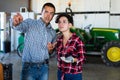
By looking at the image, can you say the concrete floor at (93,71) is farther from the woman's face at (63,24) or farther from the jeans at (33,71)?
the woman's face at (63,24)

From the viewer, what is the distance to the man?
9.36 feet

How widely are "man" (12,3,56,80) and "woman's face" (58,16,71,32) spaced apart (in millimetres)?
141

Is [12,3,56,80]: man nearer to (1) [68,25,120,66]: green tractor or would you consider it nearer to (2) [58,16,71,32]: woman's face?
(2) [58,16,71,32]: woman's face

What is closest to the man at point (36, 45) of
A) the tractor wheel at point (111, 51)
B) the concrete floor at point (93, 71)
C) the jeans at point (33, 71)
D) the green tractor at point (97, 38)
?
the jeans at point (33, 71)

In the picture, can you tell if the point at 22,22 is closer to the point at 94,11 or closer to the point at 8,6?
the point at 94,11

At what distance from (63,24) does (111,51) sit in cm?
535

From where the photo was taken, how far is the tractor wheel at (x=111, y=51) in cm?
786

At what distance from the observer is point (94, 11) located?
10.2m

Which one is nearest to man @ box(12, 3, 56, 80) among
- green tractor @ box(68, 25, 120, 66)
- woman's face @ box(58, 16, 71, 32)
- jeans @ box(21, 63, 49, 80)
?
jeans @ box(21, 63, 49, 80)

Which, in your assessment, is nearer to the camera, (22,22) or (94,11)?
(22,22)

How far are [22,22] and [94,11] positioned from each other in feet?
25.2

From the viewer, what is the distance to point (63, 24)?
282 centimetres

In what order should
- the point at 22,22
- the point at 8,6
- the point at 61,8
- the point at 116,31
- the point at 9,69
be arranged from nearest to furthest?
the point at 22,22
the point at 9,69
the point at 116,31
the point at 61,8
the point at 8,6

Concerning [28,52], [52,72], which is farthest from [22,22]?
[52,72]
